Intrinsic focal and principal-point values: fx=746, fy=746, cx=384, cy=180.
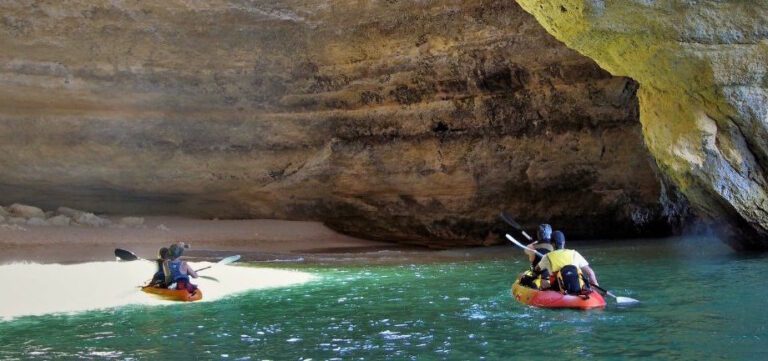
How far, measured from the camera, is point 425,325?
711 cm

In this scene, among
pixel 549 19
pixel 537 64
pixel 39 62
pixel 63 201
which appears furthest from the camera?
pixel 63 201

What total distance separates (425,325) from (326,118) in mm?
12035

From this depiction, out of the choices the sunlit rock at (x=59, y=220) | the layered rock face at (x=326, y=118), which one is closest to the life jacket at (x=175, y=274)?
the layered rock face at (x=326, y=118)

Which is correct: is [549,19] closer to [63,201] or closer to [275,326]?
[275,326]

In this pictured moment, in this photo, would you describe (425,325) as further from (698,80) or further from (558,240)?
(698,80)

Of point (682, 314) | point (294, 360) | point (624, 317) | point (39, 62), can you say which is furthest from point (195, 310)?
point (39, 62)

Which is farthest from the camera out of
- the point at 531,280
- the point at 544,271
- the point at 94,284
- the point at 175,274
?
the point at 94,284

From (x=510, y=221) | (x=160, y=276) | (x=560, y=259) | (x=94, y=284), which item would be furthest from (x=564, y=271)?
(x=94, y=284)

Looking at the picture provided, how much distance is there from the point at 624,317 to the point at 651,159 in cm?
993

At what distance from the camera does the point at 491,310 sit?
7.98 metres

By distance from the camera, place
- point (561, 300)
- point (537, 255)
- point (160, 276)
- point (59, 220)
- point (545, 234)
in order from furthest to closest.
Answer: point (59, 220) → point (160, 276) → point (545, 234) → point (537, 255) → point (561, 300)

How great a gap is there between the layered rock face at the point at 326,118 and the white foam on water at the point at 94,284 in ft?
18.7

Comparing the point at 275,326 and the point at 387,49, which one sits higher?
the point at 387,49

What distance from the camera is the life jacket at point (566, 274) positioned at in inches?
314
